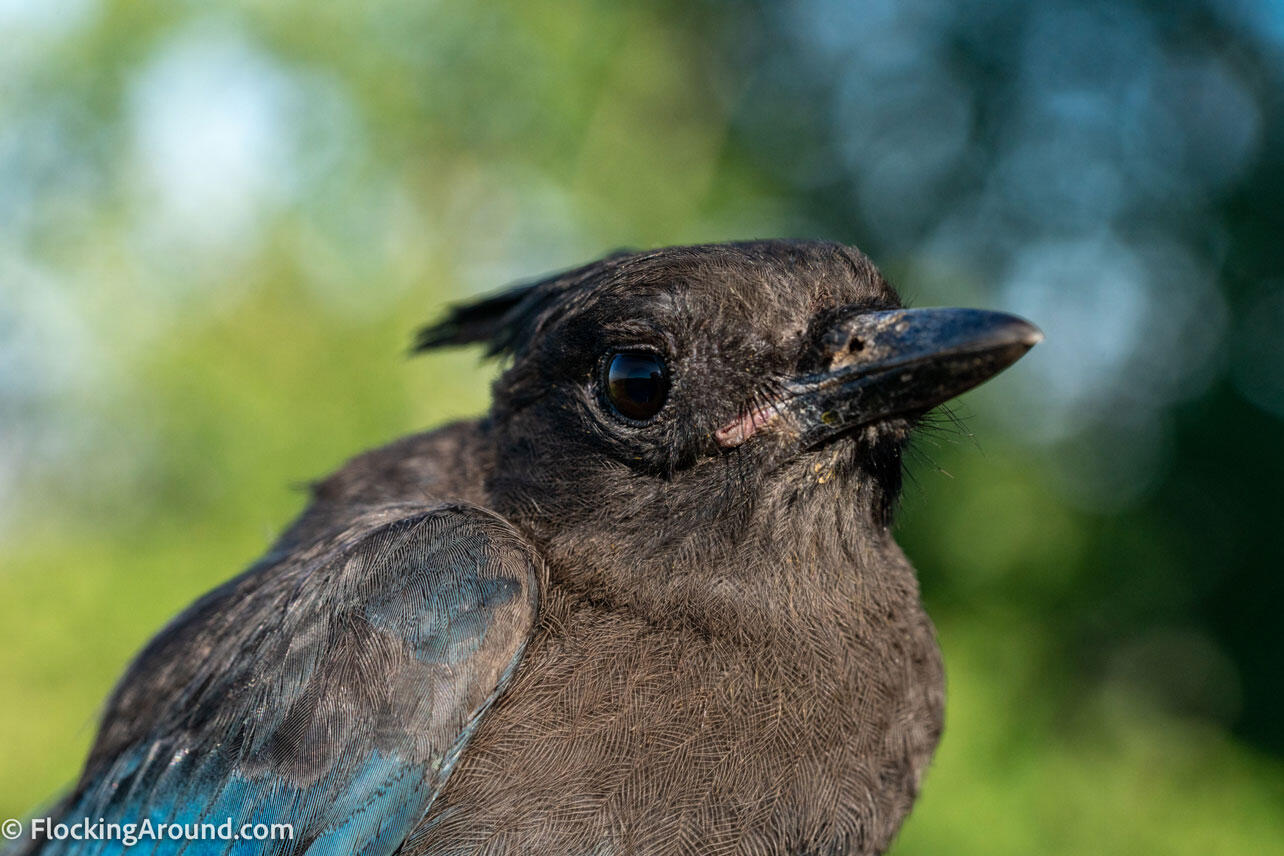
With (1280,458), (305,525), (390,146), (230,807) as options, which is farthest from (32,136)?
(1280,458)

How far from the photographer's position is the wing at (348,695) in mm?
2438

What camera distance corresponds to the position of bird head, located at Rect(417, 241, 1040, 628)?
2670mm

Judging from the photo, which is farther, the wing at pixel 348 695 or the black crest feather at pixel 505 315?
the black crest feather at pixel 505 315

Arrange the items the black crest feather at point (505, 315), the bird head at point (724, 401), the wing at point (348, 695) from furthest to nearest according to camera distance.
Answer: the black crest feather at point (505, 315) < the bird head at point (724, 401) < the wing at point (348, 695)

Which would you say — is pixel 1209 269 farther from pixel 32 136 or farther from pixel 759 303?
pixel 32 136

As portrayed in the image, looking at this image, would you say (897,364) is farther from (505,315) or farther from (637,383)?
(505,315)

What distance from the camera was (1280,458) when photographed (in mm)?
10945

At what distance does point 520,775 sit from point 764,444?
3.47ft

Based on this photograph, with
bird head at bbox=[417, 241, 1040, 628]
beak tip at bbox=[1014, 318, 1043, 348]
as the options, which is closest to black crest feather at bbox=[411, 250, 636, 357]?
bird head at bbox=[417, 241, 1040, 628]

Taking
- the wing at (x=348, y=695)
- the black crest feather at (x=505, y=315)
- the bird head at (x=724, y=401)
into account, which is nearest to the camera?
the wing at (x=348, y=695)


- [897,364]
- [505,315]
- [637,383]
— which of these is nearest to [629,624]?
[637,383]

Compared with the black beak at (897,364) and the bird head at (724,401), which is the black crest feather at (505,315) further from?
the black beak at (897,364)

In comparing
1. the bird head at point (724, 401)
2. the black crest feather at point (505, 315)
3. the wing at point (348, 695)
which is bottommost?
the wing at point (348, 695)

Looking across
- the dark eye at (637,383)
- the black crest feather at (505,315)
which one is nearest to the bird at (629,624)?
the dark eye at (637,383)
